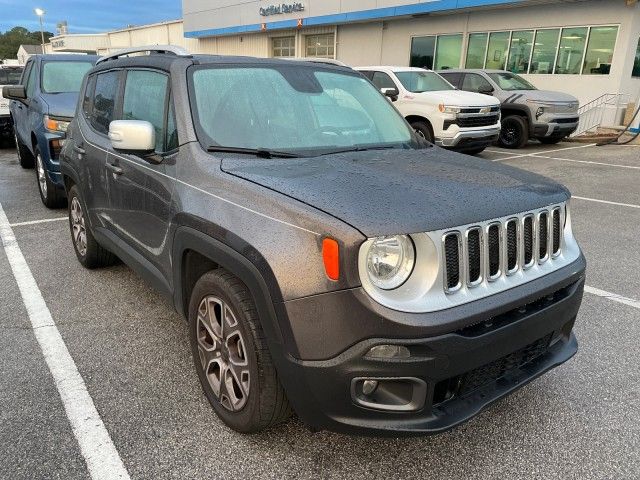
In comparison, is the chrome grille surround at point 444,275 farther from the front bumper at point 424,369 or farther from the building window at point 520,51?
the building window at point 520,51

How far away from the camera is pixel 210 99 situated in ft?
9.67

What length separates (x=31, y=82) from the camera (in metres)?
7.98

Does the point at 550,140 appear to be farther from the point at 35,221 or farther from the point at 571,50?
the point at 35,221

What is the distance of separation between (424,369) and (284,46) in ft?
95.5

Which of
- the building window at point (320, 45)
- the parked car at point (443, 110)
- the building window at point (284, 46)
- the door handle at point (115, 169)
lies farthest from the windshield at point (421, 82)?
the building window at point (284, 46)

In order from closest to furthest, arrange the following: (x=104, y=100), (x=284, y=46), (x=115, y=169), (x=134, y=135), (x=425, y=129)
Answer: (x=134, y=135) → (x=115, y=169) → (x=104, y=100) → (x=425, y=129) → (x=284, y=46)

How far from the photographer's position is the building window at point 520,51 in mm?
17312

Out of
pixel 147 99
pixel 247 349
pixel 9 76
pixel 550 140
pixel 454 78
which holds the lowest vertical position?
pixel 550 140

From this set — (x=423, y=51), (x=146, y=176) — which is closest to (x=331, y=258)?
(x=146, y=176)

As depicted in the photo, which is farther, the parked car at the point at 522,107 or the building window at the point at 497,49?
the building window at the point at 497,49

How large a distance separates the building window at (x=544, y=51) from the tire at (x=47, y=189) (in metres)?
15.8

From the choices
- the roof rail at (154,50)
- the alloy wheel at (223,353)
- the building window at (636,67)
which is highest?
the building window at (636,67)

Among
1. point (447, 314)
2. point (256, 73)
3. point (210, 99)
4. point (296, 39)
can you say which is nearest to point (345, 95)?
point (256, 73)

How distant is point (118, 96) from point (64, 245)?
89.9 inches
